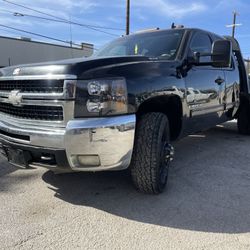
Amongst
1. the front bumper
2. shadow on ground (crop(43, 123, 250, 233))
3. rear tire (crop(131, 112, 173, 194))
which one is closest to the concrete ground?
shadow on ground (crop(43, 123, 250, 233))

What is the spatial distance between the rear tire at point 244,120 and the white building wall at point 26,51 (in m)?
23.6

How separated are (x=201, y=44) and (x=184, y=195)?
228cm

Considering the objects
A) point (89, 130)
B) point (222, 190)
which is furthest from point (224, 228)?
point (89, 130)

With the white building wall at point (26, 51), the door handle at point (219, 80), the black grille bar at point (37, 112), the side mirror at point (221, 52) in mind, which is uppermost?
the white building wall at point (26, 51)

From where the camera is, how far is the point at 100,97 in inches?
128

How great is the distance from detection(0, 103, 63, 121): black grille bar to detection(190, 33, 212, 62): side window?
2.21 m

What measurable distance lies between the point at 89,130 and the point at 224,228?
4.57 feet

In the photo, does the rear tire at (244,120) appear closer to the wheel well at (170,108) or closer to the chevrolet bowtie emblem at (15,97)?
the wheel well at (170,108)

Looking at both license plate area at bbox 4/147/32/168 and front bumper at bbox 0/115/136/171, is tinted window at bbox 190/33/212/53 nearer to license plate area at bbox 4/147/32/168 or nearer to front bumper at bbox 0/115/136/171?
front bumper at bbox 0/115/136/171

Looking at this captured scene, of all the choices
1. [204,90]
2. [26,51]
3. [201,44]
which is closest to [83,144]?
[204,90]

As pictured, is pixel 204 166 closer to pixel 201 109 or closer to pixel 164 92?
pixel 201 109

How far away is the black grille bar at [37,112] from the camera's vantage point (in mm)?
3312

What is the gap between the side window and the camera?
4.93 meters

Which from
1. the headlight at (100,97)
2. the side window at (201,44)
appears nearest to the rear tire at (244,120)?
the side window at (201,44)
